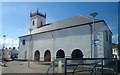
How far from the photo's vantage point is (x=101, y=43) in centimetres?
3222

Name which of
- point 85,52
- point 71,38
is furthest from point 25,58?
point 85,52

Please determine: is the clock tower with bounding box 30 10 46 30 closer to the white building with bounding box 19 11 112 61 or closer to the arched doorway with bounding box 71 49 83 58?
the white building with bounding box 19 11 112 61

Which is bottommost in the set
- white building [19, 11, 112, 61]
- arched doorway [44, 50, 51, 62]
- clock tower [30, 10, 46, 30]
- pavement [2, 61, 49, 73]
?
pavement [2, 61, 49, 73]

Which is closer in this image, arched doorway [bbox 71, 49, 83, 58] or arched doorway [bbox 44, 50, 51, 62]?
arched doorway [bbox 71, 49, 83, 58]

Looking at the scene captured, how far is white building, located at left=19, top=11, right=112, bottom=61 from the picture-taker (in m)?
32.4

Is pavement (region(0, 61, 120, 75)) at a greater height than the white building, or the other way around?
the white building

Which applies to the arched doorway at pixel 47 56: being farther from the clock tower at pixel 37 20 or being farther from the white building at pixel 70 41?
the clock tower at pixel 37 20

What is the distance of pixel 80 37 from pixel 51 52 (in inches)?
333

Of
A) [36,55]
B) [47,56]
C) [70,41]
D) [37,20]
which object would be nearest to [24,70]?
[70,41]

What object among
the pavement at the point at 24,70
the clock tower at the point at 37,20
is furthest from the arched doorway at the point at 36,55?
the pavement at the point at 24,70

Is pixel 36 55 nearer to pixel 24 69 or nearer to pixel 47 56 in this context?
pixel 47 56

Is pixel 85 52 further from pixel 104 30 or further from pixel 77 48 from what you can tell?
pixel 104 30

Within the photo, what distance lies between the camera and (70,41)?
119ft

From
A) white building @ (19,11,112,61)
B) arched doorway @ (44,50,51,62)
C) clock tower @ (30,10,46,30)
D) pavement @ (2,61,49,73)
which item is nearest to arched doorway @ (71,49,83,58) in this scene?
white building @ (19,11,112,61)
